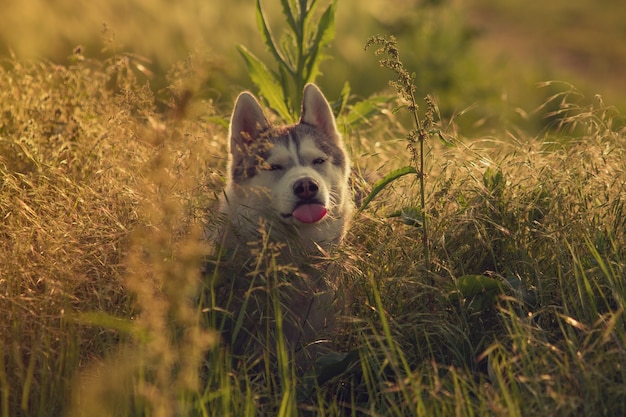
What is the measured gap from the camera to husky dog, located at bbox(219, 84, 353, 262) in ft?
12.5

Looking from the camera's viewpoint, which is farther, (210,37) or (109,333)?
(210,37)

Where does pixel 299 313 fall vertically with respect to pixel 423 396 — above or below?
above

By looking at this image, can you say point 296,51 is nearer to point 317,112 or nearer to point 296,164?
point 317,112

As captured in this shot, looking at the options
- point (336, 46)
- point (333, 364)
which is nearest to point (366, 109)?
point (333, 364)

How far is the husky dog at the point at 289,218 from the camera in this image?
3.51 m

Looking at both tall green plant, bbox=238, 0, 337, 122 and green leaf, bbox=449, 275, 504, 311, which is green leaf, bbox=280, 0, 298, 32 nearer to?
tall green plant, bbox=238, 0, 337, 122

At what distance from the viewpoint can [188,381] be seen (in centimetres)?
230

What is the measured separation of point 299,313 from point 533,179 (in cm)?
129

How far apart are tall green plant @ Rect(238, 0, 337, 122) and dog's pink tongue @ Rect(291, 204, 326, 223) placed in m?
1.44

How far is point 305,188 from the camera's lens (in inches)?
149

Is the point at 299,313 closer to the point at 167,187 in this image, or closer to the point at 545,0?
the point at 167,187

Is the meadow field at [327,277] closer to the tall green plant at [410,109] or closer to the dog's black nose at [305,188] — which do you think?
the tall green plant at [410,109]

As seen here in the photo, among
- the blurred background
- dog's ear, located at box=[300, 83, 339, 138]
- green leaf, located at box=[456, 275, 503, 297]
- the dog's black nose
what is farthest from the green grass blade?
green leaf, located at box=[456, 275, 503, 297]

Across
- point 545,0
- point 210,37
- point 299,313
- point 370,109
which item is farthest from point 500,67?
point 545,0
